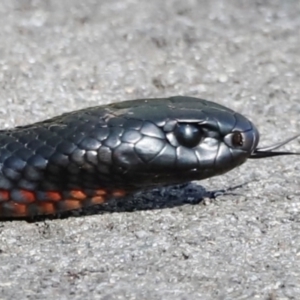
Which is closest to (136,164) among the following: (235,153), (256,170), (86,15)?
(235,153)

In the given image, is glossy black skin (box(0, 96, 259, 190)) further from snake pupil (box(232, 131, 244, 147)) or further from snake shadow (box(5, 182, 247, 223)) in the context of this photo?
snake shadow (box(5, 182, 247, 223))

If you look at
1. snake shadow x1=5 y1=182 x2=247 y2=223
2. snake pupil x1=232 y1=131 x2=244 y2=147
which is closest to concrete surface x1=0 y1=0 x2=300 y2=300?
snake shadow x1=5 y1=182 x2=247 y2=223

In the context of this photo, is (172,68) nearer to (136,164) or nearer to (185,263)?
(136,164)

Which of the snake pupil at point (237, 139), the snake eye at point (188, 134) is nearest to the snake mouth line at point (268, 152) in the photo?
the snake pupil at point (237, 139)

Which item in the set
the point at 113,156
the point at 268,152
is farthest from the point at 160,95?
the point at 113,156

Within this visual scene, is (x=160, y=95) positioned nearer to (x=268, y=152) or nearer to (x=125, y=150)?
(x=268, y=152)

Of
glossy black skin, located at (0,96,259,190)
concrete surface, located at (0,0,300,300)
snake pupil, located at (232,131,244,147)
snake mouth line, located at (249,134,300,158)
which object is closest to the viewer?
concrete surface, located at (0,0,300,300)

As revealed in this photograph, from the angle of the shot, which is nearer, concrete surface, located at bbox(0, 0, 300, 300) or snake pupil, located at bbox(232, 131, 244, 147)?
concrete surface, located at bbox(0, 0, 300, 300)

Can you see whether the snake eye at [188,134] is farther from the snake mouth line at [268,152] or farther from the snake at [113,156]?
the snake mouth line at [268,152]
